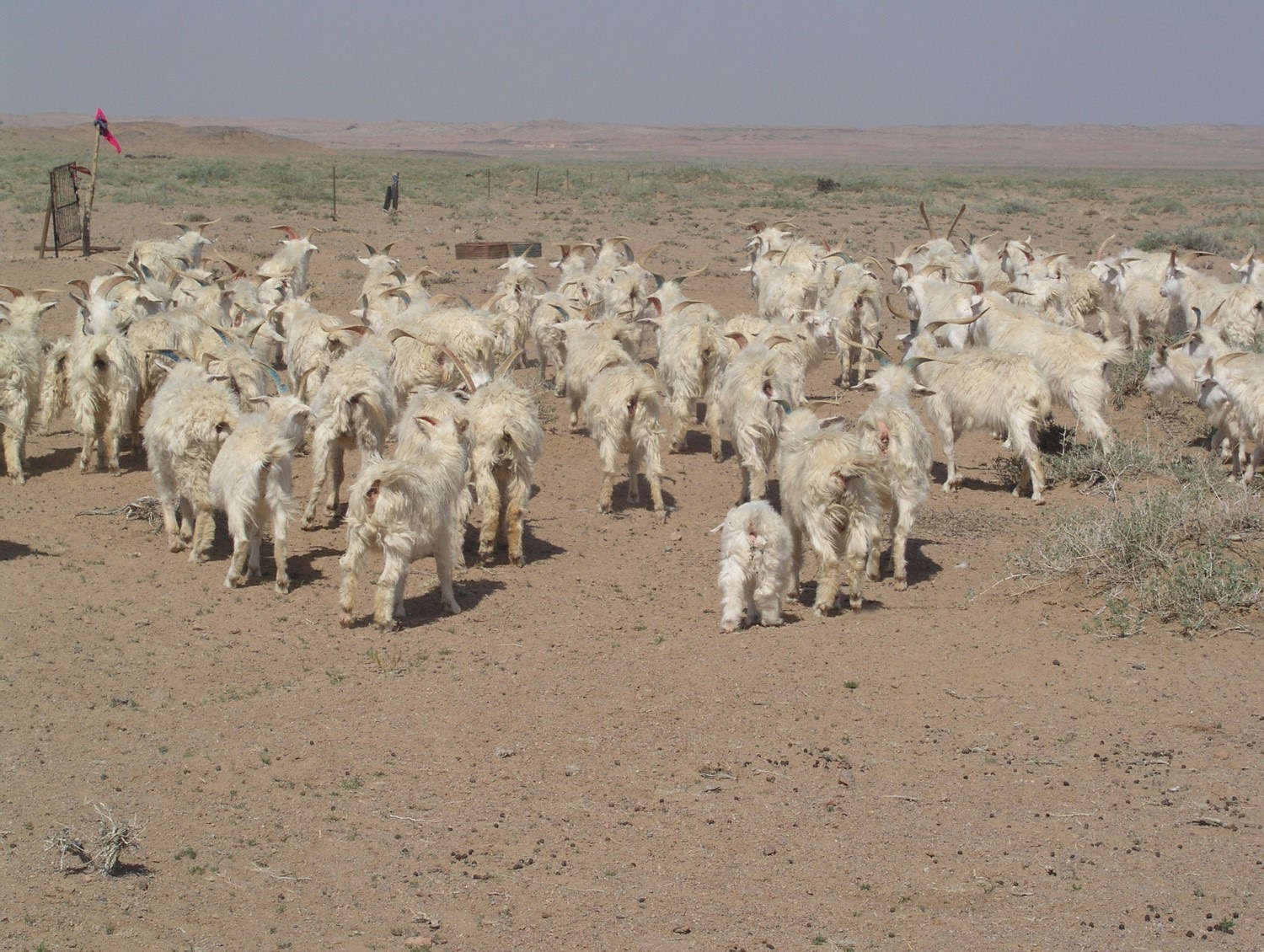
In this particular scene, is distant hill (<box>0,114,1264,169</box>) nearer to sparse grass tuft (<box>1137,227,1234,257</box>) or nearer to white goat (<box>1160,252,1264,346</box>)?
sparse grass tuft (<box>1137,227,1234,257</box>)

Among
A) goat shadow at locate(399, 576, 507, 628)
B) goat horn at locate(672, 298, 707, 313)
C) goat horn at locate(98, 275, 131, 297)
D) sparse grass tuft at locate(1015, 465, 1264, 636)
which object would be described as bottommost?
goat shadow at locate(399, 576, 507, 628)

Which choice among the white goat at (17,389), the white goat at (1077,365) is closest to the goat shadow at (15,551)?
the white goat at (17,389)

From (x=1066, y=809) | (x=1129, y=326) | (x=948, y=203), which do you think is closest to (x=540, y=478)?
(x=1066, y=809)

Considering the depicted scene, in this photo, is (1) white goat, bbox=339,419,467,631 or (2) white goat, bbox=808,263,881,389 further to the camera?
(2) white goat, bbox=808,263,881,389

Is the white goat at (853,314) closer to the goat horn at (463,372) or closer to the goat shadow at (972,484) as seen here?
the goat shadow at (972,484)

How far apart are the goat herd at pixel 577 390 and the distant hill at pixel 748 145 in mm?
65793

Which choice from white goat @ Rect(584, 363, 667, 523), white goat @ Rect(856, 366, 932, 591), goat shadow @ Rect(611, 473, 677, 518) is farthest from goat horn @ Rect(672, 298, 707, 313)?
white goat @ Rect(856, 366, 932, 591)

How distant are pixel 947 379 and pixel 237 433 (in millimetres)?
6884

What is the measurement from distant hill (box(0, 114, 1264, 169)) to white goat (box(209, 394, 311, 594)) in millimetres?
71048

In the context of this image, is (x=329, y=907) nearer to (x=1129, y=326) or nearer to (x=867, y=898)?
(x=867, y=898)

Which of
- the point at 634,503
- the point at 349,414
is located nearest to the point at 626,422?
the point at 634,503

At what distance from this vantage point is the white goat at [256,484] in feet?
30.1

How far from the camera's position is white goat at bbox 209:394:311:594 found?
9172 millimetres

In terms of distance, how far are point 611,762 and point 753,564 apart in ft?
7.25
